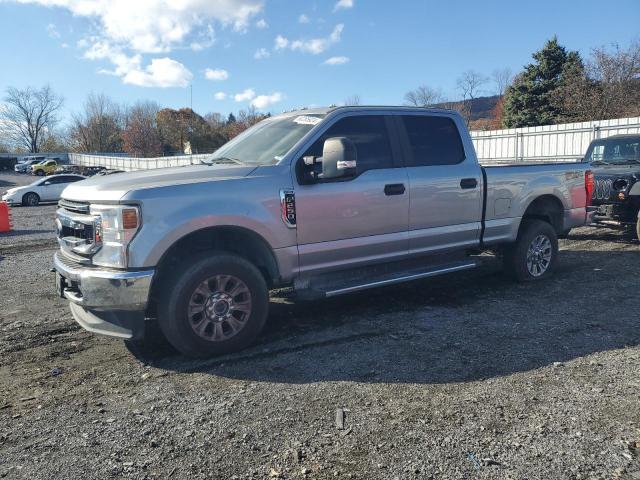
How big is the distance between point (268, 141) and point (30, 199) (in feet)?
70.9

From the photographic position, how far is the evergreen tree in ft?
127

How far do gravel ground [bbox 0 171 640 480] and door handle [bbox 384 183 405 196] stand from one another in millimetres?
1295

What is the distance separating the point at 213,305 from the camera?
435 centimetres

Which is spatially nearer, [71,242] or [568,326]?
[71,242]

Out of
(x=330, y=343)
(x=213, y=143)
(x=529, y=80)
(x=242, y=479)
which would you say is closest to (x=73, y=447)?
(x=242, y=479)

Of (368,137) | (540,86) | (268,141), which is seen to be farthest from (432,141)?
(540,86)

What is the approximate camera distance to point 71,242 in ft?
14.6

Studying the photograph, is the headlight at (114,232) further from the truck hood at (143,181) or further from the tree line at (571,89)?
the tree line at (571,89)

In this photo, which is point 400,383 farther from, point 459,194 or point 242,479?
point 459,194

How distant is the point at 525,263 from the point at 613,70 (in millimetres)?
29778

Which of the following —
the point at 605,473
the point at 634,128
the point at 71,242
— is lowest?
the point at 605,473

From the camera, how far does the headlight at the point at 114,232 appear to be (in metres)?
3.98

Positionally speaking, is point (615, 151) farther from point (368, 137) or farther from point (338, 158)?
point (338, 158)

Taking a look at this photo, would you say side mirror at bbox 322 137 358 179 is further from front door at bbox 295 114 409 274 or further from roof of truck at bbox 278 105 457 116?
roof of truck at bbox 278 105 457 116
